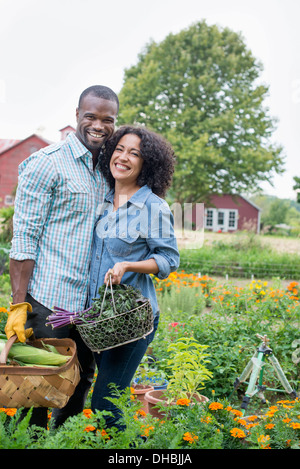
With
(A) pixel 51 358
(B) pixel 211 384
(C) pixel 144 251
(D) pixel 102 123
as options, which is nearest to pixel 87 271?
(C) pixel 144 251

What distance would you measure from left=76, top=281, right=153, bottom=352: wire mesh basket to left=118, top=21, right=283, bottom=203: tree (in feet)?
76.6

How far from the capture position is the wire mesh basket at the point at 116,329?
80.5 inches

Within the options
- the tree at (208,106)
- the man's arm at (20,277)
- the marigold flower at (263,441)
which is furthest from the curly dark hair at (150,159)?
the tree at (208,106)

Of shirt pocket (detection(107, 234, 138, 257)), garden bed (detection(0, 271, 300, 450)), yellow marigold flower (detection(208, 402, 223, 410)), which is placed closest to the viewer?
garden bed (detection(0, 271, 300, 450))

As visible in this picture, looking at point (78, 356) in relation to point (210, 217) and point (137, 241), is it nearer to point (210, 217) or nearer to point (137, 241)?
point (137, 241)

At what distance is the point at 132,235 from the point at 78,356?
77 cm

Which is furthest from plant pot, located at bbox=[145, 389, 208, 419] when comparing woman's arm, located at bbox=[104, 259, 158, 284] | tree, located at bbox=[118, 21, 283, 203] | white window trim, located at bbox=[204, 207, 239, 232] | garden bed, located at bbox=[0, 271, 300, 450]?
white window trim, located at bbox=[204, 207, 239, 232]

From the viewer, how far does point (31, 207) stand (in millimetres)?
2328

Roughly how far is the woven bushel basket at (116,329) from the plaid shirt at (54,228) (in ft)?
1.09

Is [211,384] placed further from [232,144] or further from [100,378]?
[232,144]

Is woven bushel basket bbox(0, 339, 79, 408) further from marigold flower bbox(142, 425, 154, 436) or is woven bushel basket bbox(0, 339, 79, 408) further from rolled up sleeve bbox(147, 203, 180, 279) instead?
rolled up sleeve bbox(147, 203, 180, 279)

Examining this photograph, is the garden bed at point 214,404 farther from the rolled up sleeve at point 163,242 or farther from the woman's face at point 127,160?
the woman's face at point 127,160

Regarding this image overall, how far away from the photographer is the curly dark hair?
97.8 inches

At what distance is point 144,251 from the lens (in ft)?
7.86
